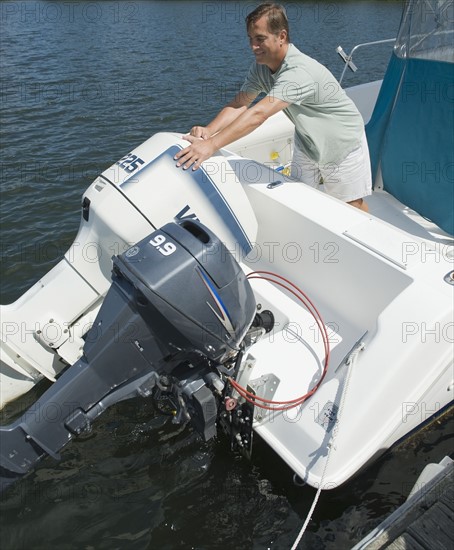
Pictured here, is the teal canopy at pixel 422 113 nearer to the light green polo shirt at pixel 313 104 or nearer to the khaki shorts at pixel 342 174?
the khaki shorts at pixel 342 174

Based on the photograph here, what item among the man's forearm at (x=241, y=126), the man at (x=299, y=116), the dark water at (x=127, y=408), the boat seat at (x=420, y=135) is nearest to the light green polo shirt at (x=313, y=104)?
the man at (x=299, y=116)

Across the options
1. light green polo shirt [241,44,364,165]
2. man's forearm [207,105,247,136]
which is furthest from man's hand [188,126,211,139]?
light green polo shirt [241,44,364,165]

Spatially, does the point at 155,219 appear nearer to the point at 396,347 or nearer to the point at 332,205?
the point at 332,205

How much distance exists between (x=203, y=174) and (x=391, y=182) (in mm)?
1570

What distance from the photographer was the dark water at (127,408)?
7.68ft

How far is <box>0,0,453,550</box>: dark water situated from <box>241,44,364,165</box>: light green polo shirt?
1.68 meters

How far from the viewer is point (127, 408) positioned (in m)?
2.91

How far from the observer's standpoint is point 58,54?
10898 mm

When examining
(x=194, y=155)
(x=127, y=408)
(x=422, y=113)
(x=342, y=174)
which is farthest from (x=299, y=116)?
(x=127, y=408)

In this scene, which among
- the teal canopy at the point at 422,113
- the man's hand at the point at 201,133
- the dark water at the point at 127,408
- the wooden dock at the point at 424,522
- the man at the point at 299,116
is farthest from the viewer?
the teal canopy at the point at 422,113

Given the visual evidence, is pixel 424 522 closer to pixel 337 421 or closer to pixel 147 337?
pixel 337 421

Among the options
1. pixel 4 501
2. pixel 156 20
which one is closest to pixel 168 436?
pixel 4 501

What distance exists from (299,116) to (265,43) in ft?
1.35

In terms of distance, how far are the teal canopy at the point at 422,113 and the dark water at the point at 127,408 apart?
4.63 ft
